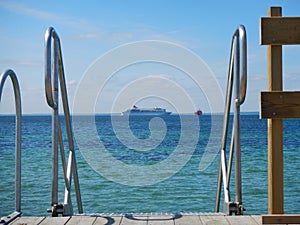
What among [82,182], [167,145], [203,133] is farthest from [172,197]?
[203,133]

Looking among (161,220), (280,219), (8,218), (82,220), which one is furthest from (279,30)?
(8,218)

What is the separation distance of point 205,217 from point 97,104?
1.65 m

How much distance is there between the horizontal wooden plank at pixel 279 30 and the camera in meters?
2.37

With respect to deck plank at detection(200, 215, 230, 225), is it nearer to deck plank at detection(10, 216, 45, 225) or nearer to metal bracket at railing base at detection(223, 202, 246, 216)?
metal bracket at railing base at detection(223, 202, 246, 216)

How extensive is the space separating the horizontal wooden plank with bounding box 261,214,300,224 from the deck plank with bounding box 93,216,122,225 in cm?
76

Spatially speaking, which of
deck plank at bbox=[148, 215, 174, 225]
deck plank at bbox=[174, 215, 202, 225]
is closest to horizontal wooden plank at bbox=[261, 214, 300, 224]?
deck plank at bbox=[174, 215, 202, 225]

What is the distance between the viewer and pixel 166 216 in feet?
9.14

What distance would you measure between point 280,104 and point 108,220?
107cm

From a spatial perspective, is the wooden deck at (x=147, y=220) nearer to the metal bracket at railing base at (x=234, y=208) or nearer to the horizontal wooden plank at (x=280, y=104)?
the metal bracket at railing base at (x=234, y=208)

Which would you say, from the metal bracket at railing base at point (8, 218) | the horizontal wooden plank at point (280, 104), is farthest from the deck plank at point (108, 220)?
the horizontal wooden plank at point (280, 104)

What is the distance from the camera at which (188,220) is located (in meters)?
2.67

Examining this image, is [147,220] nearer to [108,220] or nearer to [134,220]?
[134,220]

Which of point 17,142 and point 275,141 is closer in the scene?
point 275,141

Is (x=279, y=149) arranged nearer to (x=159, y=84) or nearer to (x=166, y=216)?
(x=166, y=216)
